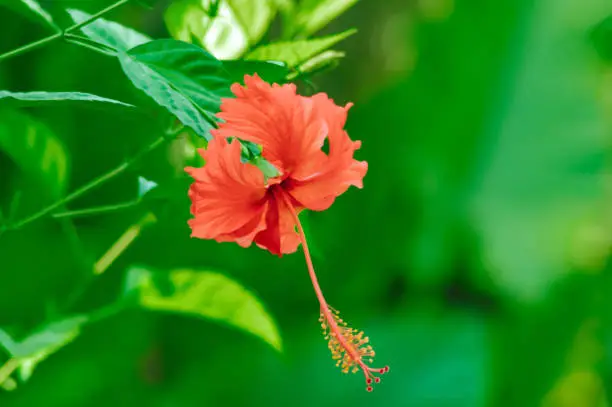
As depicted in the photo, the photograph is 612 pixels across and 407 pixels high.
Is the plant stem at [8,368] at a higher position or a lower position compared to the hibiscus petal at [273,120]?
lower

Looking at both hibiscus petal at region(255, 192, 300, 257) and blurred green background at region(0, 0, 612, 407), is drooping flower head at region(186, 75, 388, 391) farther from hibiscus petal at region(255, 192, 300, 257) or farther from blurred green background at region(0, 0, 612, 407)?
blurred green background at region(0, 0, 612, 407)

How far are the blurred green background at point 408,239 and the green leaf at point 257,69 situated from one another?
61 cm

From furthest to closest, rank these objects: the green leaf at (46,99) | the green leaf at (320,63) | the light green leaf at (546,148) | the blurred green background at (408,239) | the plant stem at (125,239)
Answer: the light green leaf at (546,148), the blurred green background at (408,239), the plant stem at (125,239), the green leaf at (320,63), the green leaf at (46,99)

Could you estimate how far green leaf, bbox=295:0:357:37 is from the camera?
544mm

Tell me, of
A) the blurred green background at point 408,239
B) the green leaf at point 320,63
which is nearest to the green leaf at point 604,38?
the blurred green background at point 408,239

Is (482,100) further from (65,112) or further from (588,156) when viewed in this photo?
(65,112)

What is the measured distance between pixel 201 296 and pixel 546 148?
1.31 meters

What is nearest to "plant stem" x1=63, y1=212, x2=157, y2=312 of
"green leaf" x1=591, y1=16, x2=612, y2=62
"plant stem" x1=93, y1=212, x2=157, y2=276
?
"plant stem" x1=93, y1=212, x2=157, y2=276

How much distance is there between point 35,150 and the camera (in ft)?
1.73

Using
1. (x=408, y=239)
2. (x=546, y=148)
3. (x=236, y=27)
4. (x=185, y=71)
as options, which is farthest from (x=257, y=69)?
(x=546, y=148)

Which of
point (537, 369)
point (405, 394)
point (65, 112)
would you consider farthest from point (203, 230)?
point (537, 369)

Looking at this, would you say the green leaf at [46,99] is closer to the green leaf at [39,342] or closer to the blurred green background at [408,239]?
the green leaf at [39,342]

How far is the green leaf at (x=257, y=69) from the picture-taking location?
14.7 inches

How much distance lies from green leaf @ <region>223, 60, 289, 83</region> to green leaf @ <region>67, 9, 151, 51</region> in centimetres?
5
